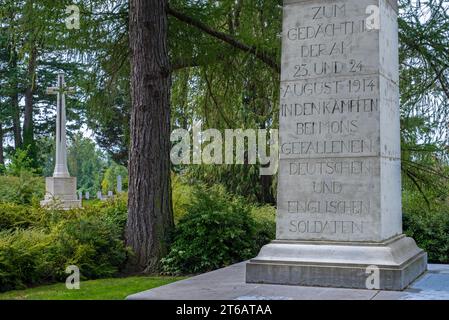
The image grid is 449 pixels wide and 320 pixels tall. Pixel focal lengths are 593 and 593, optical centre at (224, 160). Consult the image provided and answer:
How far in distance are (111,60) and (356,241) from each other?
22.4ft

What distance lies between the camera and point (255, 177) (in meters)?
17.3

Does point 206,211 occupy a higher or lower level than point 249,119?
lower

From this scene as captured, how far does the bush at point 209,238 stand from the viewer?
365 inches

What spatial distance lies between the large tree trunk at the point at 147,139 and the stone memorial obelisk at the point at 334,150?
3.22 m

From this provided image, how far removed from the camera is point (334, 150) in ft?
21.4

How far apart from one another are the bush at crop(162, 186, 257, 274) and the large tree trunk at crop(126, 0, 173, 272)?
1.12 ft

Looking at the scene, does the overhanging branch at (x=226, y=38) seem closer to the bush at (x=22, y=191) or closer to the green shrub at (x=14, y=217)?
the green shrub at (x=14, y=217)

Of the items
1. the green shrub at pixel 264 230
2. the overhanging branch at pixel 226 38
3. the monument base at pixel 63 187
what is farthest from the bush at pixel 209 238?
the monument base at pixel 63 187

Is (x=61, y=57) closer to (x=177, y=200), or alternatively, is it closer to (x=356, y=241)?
(x=177, y=200)

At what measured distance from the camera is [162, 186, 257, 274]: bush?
927cm

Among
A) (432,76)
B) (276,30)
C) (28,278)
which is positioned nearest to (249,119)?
(276,30)

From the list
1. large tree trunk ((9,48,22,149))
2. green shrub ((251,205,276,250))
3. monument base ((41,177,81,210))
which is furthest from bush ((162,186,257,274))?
large tree trunk ((9,48,22,149))
